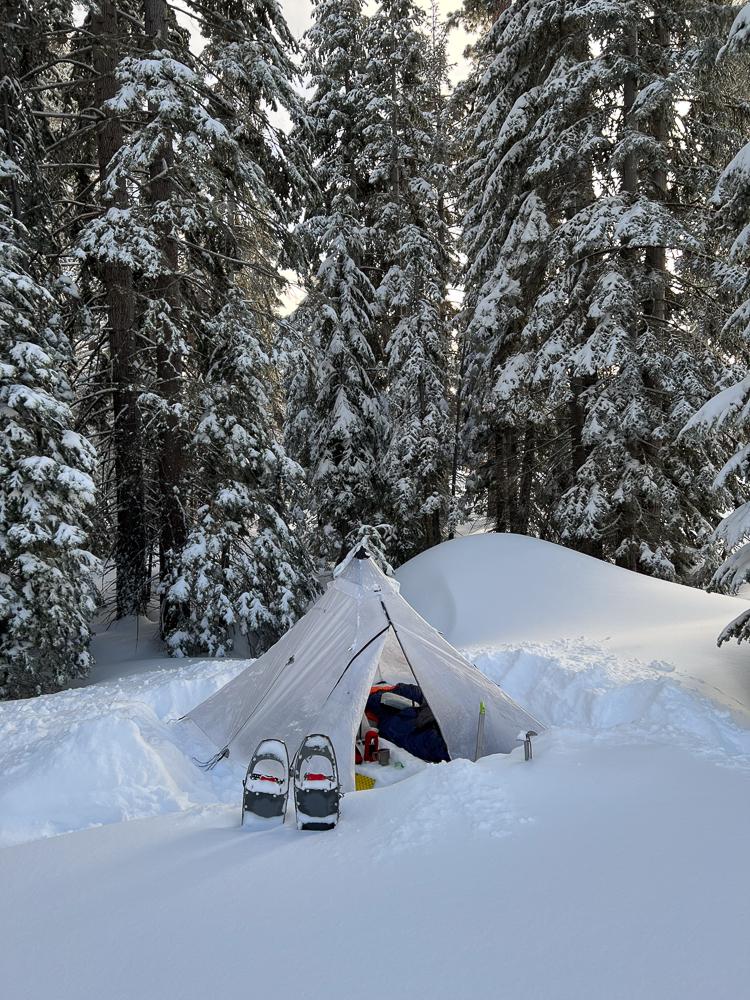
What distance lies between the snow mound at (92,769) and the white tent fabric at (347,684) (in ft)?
1.51

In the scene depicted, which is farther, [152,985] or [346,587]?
[346,587]

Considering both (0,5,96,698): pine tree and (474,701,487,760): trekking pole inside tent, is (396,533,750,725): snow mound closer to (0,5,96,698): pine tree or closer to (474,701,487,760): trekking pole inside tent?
(474,701,487,760): trekking pole inside tent

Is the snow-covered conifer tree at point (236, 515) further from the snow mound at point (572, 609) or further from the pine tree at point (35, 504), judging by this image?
the snow mound at point (572, 609)

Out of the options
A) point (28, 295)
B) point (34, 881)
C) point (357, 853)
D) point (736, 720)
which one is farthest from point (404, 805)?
point (28, 295)

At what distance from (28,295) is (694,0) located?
11.3 m

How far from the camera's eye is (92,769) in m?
4.65

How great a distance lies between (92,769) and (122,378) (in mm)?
7108

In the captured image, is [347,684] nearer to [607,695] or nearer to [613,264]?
[607,695]

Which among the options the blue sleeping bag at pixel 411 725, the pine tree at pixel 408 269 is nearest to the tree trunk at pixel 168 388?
the blue sleeping bag at pixel 411 725

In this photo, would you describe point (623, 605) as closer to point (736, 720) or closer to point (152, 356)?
point (736, 720)

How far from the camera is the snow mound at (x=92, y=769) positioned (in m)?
4.25

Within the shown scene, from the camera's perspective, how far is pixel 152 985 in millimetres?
2428

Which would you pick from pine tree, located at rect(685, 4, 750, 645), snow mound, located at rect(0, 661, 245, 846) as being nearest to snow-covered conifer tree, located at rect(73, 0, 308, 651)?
snow mound, located at rect(0, 661, 245, 846)

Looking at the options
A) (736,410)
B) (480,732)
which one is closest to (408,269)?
(736,410)
